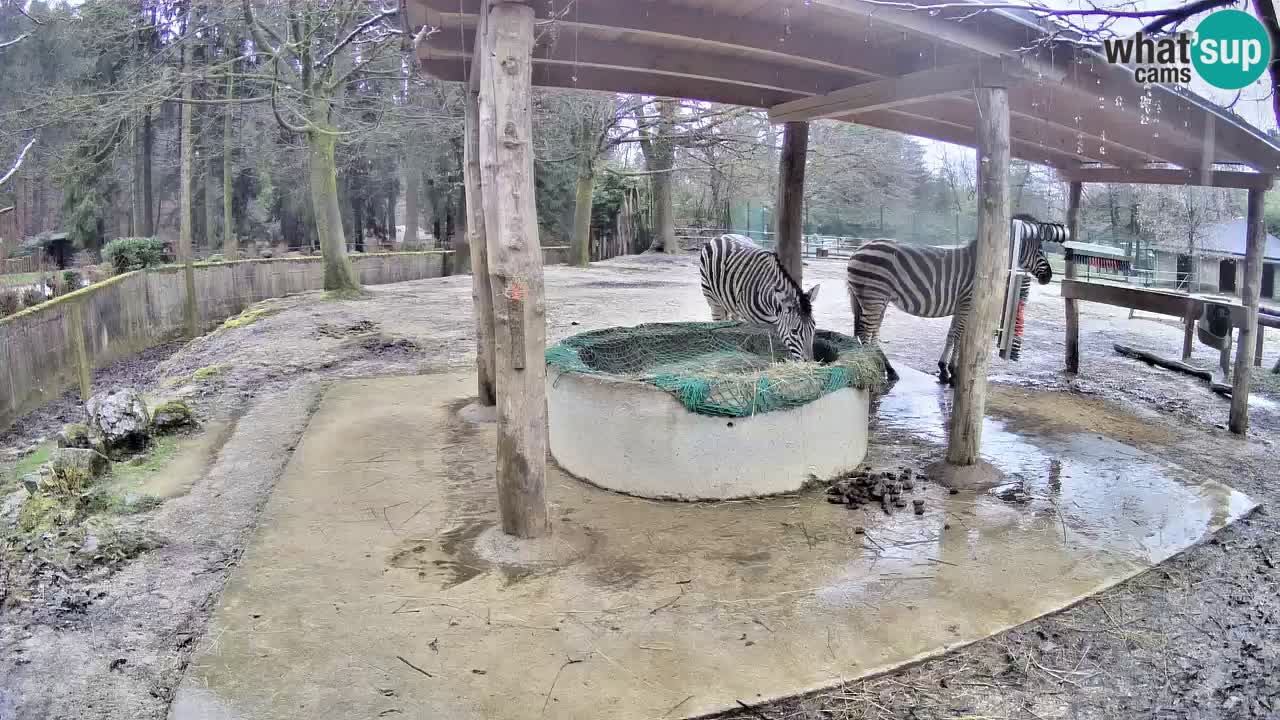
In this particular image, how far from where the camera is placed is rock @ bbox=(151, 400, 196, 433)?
669 cm

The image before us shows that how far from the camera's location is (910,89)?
566 centimetres

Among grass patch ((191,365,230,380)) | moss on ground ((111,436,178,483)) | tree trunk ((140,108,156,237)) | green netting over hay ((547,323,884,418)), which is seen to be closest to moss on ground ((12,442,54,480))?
moss on ground ((111,436,178,483))

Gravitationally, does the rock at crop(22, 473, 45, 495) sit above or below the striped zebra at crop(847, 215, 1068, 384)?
below

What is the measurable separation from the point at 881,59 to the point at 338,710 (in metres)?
5.15

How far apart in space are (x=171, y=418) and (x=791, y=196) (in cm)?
580

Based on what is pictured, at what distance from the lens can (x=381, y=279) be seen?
63.8 feet

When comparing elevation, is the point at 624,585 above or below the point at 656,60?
below

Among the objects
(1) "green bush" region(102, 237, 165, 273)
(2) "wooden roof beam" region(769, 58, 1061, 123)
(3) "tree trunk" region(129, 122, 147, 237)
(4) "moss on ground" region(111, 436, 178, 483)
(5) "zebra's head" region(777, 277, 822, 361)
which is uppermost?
(3) "tree trunk" region(129, 122, 147, 237)

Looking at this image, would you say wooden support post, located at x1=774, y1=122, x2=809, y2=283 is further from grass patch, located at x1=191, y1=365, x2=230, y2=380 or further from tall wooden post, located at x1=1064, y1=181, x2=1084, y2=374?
grass patch, located at x1=191, y1=365, x2=230, y2=380

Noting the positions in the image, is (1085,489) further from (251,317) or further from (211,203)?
(211,203)

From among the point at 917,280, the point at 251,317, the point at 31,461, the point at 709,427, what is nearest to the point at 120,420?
the point at 31,461

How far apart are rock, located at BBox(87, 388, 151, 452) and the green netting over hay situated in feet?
10.8

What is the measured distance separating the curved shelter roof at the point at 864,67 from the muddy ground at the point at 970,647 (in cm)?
239

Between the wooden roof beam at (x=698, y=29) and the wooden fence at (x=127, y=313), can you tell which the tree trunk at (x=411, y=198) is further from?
the wooden roof beam at (x=698, y=29)
